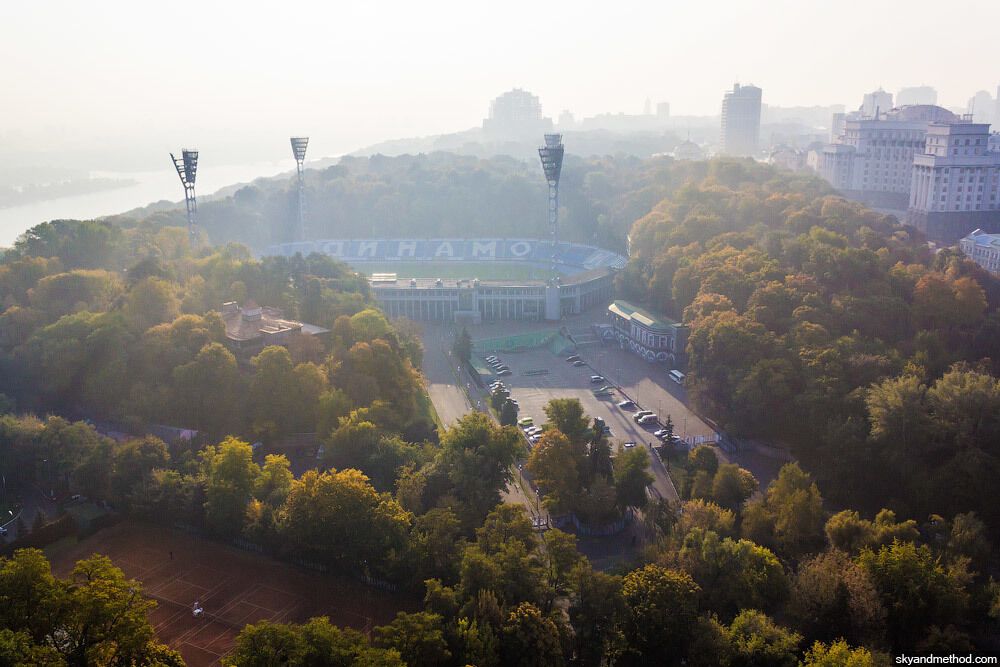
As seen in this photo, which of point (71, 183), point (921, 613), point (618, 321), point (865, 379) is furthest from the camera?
point (71, 183)

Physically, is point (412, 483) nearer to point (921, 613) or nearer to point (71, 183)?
point (921, 613)

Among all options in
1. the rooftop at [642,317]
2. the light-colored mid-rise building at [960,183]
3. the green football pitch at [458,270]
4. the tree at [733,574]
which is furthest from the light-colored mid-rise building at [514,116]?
the tree at [733,574]

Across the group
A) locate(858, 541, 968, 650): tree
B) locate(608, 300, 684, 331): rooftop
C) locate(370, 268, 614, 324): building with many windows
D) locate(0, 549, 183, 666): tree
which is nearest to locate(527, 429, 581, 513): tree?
locate(858, 541, 968, 650): tree

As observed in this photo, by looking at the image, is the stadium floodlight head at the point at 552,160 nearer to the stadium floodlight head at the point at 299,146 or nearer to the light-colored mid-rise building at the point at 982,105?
the stadium floodlight head at the point at 299,146

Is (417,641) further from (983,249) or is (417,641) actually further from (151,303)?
(983,249)

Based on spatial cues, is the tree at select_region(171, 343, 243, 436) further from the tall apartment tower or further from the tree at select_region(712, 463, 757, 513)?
the tall apartment tower

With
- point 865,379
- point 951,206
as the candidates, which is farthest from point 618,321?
point 951,206

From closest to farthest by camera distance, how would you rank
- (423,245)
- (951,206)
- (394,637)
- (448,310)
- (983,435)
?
1. (394,637)
2. (983,435)
3. (448,310)
4. (951,206)
5. (423,245)

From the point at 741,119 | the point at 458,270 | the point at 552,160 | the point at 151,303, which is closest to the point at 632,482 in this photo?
the point at 151,303
